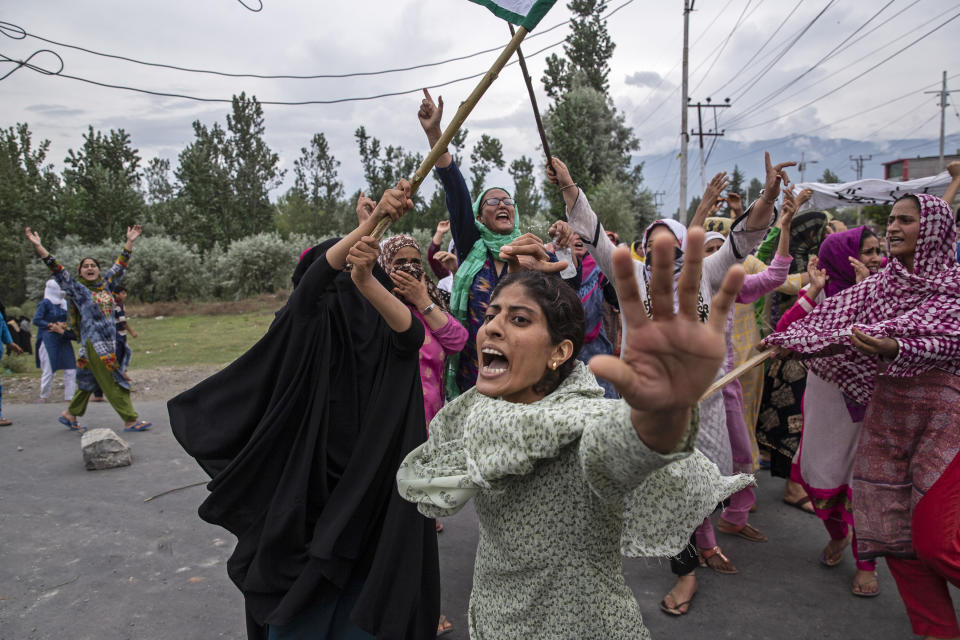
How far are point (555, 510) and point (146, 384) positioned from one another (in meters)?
10.6

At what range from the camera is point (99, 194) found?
31078 mm

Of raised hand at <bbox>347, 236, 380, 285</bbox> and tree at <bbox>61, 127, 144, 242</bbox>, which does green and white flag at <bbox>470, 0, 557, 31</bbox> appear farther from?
tree at <bbox>61, 127, 144, 242</bbox>

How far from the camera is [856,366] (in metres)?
3.14

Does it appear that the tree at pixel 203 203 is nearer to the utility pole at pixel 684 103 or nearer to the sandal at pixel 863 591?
the utility pole at pixel 684 103

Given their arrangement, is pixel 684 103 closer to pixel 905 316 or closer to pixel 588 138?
pixel 588 138

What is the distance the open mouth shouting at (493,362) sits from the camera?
1.68m

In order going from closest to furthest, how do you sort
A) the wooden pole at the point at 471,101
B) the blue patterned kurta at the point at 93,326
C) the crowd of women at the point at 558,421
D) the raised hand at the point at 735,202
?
the crowd of women at the point at 558,421
the wooden pole at the point at 471,101
the raised hand at the point at 735,202
the blue patterned kurta at the point at 93,326

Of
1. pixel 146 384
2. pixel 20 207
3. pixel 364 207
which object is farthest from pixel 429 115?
pixel 20 207

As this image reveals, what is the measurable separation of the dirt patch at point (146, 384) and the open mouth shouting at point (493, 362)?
353 inches

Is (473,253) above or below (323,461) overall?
above

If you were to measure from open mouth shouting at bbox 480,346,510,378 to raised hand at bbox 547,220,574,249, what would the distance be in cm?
196

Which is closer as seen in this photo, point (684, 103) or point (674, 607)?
point (674, 607)

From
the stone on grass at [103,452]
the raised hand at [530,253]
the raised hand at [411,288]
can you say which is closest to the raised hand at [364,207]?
the raised hand at [411,288]

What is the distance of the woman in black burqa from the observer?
7.61 ft
